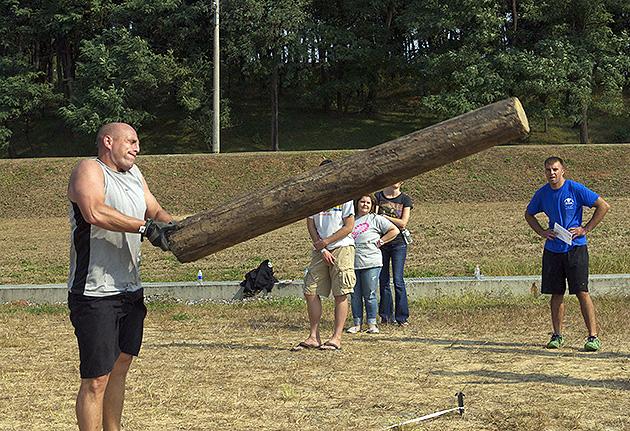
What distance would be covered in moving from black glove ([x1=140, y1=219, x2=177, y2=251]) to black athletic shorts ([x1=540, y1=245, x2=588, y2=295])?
427cm

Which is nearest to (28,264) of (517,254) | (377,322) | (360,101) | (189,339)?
(189,339)

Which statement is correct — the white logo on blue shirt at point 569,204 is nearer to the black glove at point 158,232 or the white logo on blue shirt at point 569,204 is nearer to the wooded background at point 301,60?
the black glove at point 158,232

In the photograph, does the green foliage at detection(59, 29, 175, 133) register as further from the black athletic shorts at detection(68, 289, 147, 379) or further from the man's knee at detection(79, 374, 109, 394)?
the man's knee at detection(79, 374, 109, 394)

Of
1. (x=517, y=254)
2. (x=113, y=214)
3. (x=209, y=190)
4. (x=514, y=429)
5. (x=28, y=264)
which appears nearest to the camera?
A: (x=113, y=214)

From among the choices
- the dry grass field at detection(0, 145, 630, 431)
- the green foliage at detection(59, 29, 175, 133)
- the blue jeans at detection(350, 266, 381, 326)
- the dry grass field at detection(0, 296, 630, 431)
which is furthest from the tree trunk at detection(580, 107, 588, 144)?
the blue jeans at detection(350, 266, 381, 326)

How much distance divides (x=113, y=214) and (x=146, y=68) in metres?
39.1

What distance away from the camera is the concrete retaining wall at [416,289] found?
9.33 m

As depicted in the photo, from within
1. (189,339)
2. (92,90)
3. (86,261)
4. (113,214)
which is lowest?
(189,339)

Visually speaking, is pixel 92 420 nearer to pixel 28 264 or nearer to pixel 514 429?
pixel 514 429

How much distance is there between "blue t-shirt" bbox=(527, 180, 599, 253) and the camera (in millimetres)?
6703

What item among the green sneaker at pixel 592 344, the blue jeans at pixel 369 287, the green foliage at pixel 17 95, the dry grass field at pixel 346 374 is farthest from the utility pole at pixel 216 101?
the green sneaker at pixel 592 344

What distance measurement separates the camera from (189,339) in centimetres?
769

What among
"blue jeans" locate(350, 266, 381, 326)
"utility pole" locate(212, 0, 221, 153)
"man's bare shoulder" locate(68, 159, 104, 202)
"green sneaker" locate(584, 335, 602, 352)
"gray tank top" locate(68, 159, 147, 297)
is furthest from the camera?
"utility pole" locate(212, 0, 221, 153)

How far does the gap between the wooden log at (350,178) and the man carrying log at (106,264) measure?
0.98 ft
